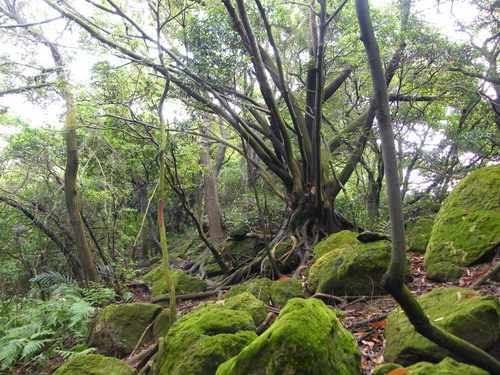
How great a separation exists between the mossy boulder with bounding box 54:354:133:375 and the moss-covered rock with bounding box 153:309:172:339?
1301mm

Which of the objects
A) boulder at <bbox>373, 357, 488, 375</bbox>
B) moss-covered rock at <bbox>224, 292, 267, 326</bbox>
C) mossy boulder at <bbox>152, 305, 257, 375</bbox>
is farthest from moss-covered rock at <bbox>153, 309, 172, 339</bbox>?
boulder at <bbox>373, 357, 488, 375</bbox>

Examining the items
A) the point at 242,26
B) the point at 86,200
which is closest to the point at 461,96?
the point at 242,26

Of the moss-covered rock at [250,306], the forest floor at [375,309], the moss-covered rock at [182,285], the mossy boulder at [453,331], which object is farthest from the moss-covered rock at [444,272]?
the moss-covered rock at [182,285]

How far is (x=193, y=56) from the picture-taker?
706 cm

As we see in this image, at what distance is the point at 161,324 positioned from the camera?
189 inches

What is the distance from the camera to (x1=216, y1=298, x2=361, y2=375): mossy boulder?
2.11 metres

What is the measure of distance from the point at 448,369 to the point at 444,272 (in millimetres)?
2841

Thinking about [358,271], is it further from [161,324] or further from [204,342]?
[161,324]

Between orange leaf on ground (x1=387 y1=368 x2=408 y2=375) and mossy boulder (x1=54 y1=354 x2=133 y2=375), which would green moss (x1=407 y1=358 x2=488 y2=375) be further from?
mossy boulder (x1=54 y1=354 x2=133 y2=375)

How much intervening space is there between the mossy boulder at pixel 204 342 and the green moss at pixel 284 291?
1.59 meters

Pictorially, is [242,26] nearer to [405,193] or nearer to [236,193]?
[405,193]

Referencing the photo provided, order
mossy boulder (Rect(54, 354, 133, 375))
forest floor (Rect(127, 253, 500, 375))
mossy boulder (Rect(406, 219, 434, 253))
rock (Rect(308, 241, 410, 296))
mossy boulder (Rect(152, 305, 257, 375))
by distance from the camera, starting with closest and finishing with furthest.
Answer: mossy boulder (Rect(152, 305, 257, 375))
forest floor (Rect(127, 253, 500, 375))
mossy boulder (Rect(54, 354, 133, 375))
rock (Rect(308, 241, 410, 296))
mossy boulder (Rect(406, 219, 434, 253))

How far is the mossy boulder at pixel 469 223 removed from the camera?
4422 millimetres

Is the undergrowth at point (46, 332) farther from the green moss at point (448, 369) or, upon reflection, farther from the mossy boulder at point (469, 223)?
the mossy boulder at point (469, 223)
